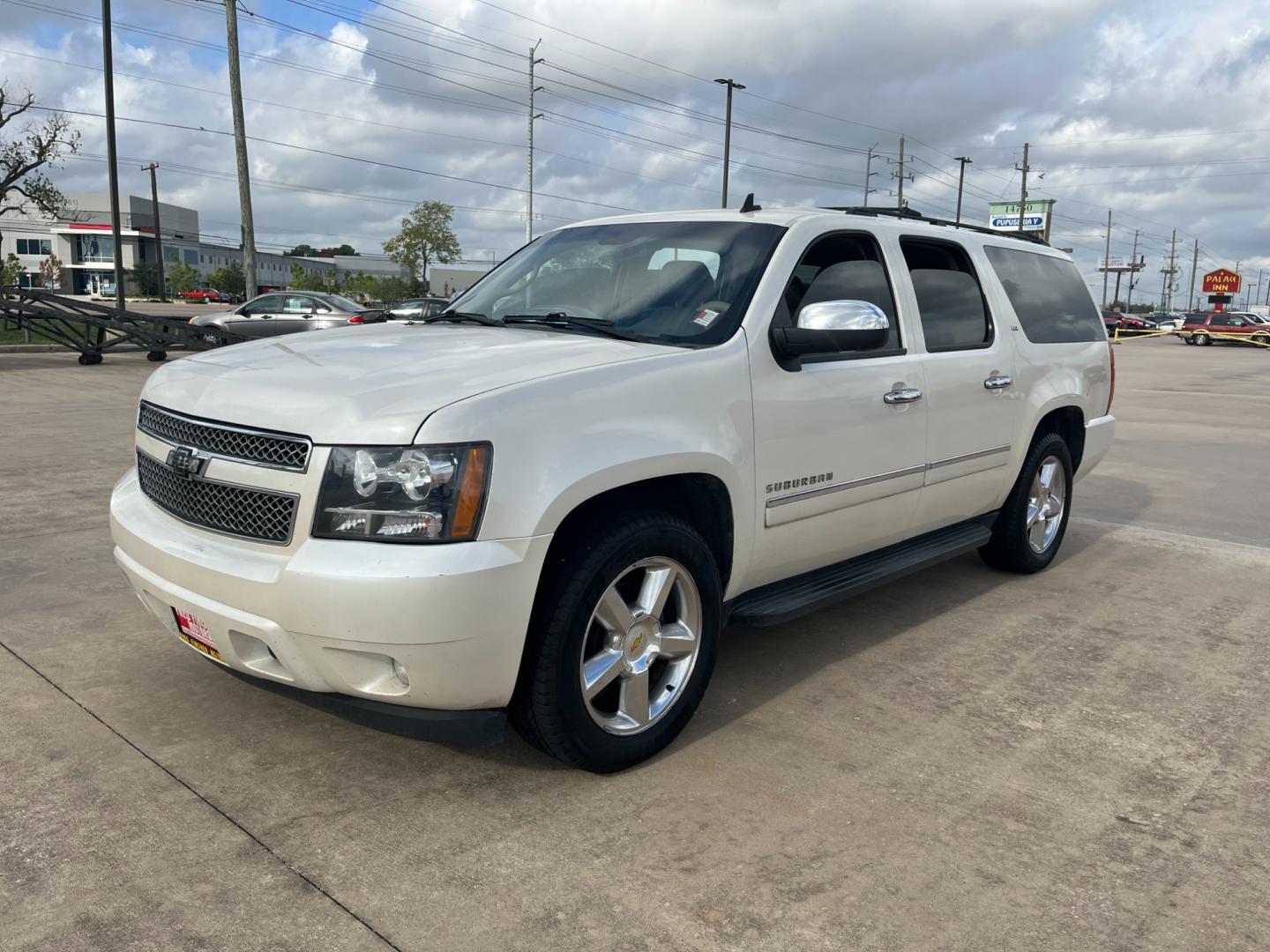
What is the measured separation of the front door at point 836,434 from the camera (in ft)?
11.9

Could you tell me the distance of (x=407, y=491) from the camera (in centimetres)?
270

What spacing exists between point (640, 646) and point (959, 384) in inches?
85.7

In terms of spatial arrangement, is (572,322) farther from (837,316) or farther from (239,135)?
(239,135)

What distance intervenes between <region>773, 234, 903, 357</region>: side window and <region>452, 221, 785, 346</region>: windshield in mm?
167

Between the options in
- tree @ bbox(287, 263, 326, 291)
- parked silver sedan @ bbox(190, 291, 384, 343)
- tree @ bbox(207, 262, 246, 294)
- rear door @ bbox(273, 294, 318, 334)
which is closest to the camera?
parked silver sedan @ bbox(190, 291, 384, 343)

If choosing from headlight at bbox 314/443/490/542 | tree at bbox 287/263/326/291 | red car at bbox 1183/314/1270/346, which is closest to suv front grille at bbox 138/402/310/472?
headlight at bbox 314/443/490/542

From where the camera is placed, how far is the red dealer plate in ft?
9.96

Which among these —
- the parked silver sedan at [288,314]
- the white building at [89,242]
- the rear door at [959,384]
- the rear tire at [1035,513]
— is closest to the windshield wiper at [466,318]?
the rear door at [959,384]

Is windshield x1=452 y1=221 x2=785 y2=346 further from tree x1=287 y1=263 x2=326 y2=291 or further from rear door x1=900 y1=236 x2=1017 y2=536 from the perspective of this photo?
tree x1=287 y1=263 x2=326 y2=291

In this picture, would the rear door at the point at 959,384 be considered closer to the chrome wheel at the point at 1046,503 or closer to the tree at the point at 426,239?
the chrome wheel at the point at 1046,503

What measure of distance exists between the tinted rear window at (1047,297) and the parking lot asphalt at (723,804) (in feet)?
4.99

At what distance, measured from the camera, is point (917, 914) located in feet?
8.29

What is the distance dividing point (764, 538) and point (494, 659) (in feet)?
4.06

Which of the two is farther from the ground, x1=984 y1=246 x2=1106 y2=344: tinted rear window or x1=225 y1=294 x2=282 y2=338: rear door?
x1=984 y1=246 x2=1106 y2=344: tinted rear window
